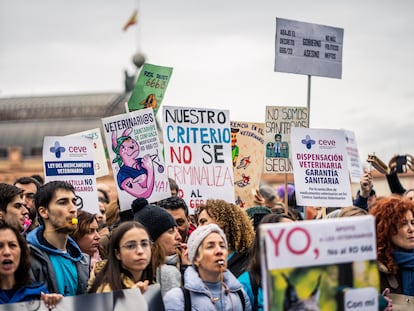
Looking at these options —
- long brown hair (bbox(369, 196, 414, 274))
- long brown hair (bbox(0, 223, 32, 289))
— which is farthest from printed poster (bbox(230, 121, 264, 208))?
long brown hair (bbox(0, 223, 32, 289))

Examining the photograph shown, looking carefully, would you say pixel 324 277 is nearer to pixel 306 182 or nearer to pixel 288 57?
pixel 306 182

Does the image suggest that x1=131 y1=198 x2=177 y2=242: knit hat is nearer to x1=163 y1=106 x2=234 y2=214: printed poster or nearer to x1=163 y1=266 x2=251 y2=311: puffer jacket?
x1=163 y1=266 x2=251 y2=311: puffer jacket

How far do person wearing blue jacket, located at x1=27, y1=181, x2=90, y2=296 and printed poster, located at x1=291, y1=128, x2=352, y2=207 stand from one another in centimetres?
250

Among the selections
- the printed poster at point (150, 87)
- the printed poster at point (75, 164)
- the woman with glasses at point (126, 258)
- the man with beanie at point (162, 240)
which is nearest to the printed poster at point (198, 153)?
the printed poster at point (75, 164)

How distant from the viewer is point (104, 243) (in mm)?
7914

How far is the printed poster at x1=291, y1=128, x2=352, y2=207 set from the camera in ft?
29.1

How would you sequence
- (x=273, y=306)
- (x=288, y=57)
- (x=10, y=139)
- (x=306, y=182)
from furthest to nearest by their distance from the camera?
(x=10, y=139) → (x=288, y=57) → (x=306, y=182) → (x=273, y=306)

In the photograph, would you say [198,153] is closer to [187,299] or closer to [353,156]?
[353,156]

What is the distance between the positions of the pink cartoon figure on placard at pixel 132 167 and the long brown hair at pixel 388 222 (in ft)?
6.98

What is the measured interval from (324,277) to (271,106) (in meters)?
5.22

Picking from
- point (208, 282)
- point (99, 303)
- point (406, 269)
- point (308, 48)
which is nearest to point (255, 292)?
point (208, 282)

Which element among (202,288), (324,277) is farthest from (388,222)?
(324,277)

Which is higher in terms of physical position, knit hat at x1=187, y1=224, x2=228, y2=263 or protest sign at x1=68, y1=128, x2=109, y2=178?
protest sign at x1=68, y1=128, x2=109, y2=178

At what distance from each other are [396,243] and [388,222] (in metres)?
0.14
